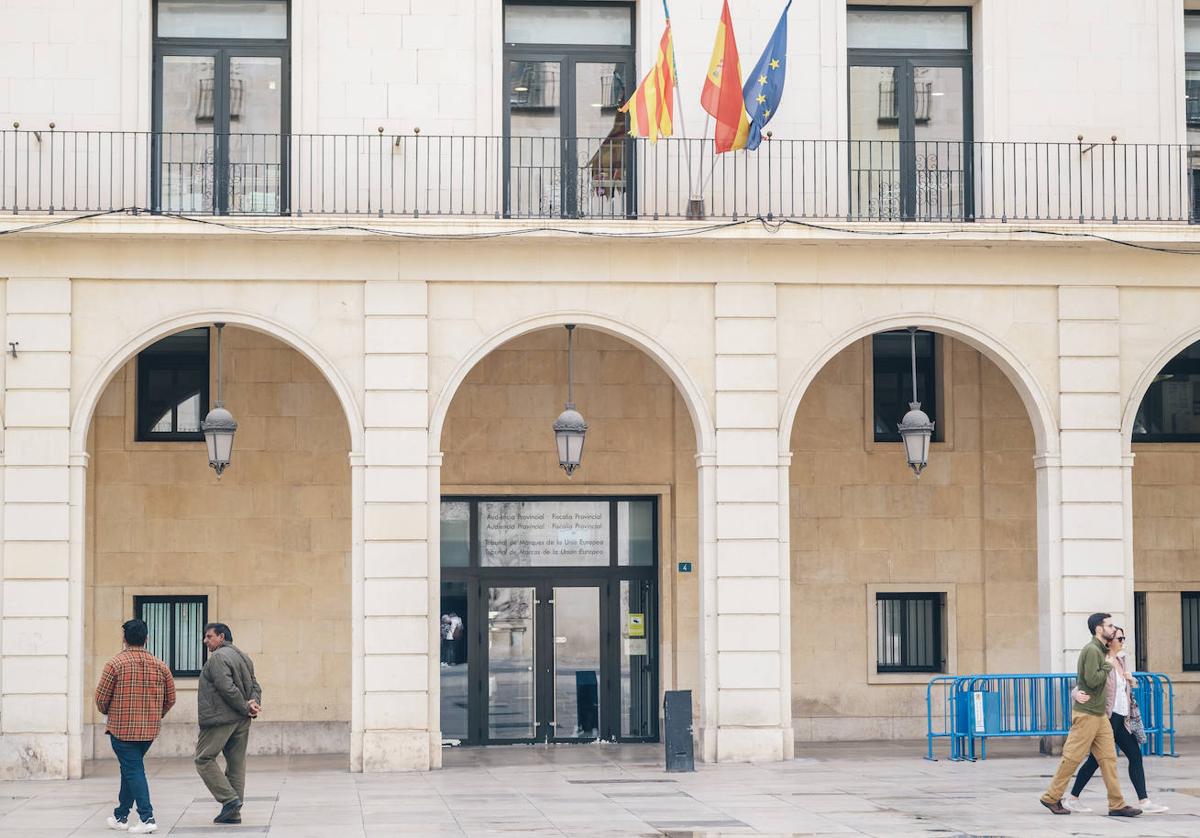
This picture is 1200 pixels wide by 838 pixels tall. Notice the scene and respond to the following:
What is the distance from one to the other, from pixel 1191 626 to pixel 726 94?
32.4 feet

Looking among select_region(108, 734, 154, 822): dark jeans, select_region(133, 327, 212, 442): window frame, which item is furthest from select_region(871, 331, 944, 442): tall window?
select_region(108, 734, 154, 822): dark jeans

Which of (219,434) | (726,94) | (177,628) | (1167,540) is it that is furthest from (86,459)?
(1167,540)

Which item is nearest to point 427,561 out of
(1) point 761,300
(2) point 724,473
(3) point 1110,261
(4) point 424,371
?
(4) point 424,371

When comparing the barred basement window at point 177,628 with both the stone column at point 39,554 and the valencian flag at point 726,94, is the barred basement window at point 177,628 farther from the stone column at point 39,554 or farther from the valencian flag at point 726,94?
the valencian flag at point 726,94

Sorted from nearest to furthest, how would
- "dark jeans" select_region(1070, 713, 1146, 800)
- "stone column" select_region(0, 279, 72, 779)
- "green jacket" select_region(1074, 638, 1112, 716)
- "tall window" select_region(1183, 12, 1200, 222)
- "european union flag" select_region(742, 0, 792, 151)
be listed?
"green jacket" select_region(1074, 638, 1112, 716)
"dark jeans" select_region(1070, 713, 1146, 800)
"stone column" select_region(0, 279, 72, 779)
"european union flag" select_region(742, 0, 792, 151)
"tall window" select_region(1183, 12, 1200, 222)

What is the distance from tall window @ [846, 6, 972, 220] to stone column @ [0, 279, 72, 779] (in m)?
9.41

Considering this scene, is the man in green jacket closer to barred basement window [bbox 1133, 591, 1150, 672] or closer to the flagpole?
the flagpole


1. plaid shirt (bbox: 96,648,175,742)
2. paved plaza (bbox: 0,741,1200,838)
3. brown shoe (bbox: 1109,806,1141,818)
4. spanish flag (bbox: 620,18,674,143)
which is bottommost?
paved plaza (bbox: 0,741,1200,838)

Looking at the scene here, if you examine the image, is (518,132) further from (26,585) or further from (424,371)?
(26,585)

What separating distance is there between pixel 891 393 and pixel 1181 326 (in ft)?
13.4

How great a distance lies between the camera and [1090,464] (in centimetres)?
2072

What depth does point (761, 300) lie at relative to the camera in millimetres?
20422

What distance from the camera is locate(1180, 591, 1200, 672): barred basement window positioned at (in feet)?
77.5

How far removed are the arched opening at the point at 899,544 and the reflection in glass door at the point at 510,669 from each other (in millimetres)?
3427
